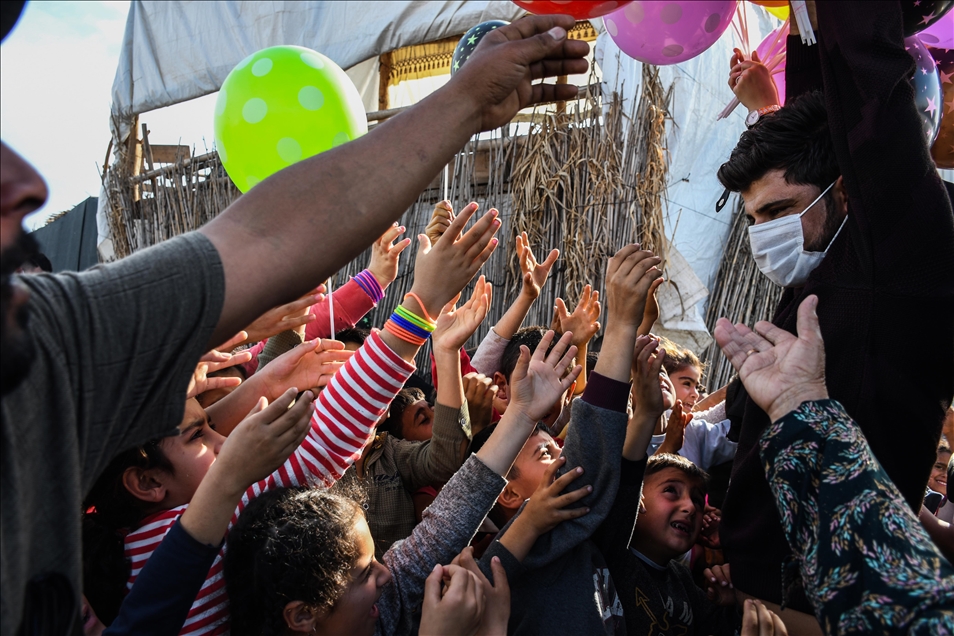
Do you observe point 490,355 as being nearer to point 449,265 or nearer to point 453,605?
point 449,265

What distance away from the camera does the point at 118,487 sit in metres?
1.83

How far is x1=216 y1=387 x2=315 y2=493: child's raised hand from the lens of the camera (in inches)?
58.7

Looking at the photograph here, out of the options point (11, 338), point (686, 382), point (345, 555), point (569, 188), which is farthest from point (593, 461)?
point (569, 188)

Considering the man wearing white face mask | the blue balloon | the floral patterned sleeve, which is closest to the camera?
the floral patterned sleeve

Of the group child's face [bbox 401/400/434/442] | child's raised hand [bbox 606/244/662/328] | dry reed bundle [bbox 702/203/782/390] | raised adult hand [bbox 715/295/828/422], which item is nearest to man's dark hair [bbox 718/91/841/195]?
child's raised hand [bbox 606/244/662/328]

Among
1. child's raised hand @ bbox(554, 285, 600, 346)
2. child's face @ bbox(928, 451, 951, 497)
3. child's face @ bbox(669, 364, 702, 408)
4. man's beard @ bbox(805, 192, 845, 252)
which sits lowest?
child's face @ bbox(928, 451, 951, 497)

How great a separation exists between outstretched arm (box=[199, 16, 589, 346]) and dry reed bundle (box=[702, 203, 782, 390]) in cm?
453

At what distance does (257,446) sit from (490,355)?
6.08ft

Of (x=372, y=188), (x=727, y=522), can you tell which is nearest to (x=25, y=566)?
(x=372, y=188)

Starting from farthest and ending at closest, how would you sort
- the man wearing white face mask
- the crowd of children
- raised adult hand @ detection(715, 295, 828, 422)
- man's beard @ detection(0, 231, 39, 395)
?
the man wearing white face mask
raised adult hand @ detection(715, 295, 828, 422)
the crowd of children
man's beard @ detection(0, 231, 39, 395)

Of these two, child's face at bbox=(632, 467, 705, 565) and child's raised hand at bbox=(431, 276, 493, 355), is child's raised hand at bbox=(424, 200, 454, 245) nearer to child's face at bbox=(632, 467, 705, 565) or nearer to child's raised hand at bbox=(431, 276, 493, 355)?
child's raised hand at bbox=(431, 276, 493, 355)

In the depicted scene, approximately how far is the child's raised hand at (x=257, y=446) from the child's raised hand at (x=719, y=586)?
144cm

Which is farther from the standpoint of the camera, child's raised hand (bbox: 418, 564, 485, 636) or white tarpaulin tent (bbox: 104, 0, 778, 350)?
white tarpaulin tent (bbox: 104, 0, 778, 350)

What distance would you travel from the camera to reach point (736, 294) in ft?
18.1
